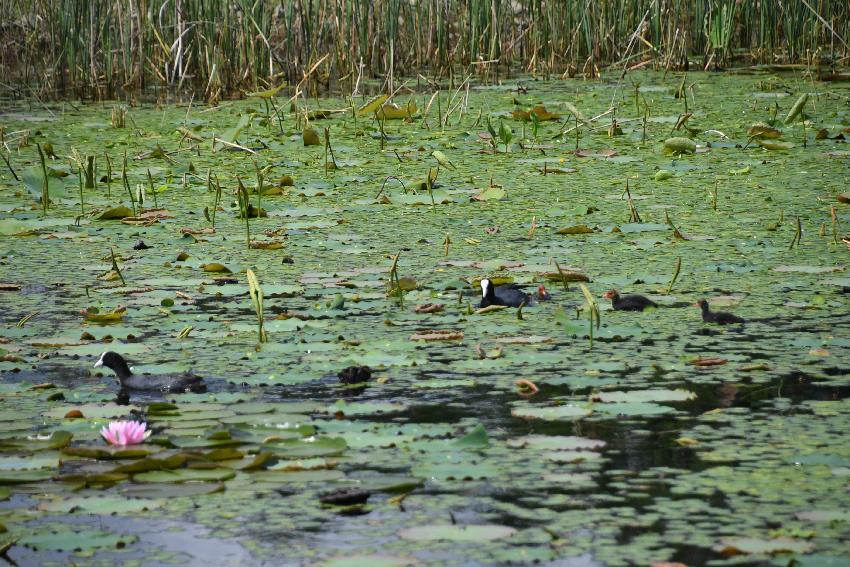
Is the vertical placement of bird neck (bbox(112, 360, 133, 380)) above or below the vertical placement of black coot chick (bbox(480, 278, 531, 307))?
below

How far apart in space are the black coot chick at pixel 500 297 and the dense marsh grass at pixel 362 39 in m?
5.05

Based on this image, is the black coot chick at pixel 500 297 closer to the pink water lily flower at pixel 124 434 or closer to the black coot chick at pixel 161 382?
the black coot chick at pixel 161 382

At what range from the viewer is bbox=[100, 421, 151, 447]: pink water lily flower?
2.58m

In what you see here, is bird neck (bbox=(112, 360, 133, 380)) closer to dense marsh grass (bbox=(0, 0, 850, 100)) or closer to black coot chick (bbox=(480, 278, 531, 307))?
black coot chick (bbox=(480, 278, 531, 307))

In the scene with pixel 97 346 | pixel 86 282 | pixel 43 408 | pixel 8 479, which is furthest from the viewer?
pixel 86 282

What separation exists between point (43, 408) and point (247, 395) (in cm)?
47

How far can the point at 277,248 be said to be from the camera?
4883mm

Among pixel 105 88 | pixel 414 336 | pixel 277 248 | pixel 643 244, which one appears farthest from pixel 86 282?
pixel 105 88

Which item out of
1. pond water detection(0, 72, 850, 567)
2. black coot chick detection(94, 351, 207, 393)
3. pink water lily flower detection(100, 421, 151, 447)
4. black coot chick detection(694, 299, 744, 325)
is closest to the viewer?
pond water detection(0, 72, 850, 567)

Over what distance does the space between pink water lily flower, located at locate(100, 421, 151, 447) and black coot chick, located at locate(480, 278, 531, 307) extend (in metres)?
1.45

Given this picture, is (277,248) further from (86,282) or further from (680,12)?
(680,12)

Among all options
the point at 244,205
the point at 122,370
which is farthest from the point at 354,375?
the point at 244,205

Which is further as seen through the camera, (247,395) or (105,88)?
(105,88)

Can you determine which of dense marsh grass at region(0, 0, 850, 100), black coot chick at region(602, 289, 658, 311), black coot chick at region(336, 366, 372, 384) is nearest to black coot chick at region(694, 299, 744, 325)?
black coot chick at region(602, 289, 658, 311)
